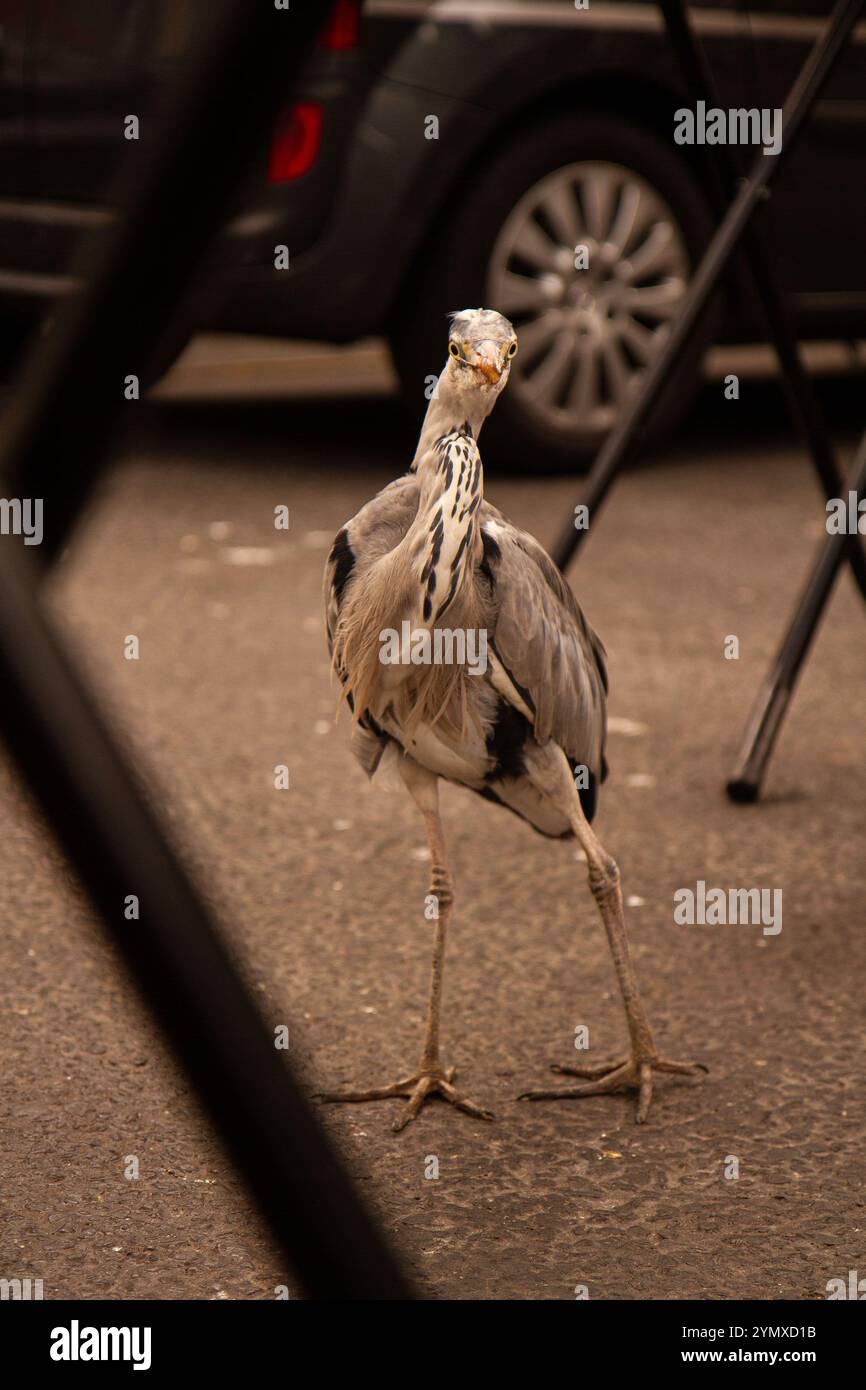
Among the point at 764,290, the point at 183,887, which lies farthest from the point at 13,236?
the point at 183,887

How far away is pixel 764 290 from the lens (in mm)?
4469

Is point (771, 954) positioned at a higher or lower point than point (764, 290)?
lower

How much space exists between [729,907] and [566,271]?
3.75 meters

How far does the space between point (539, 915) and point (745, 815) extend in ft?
2.54

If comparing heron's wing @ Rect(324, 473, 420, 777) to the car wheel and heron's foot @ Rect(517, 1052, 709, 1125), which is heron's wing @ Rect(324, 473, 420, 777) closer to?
heron's foot @ Rect(517, 1052, 709, 1125)

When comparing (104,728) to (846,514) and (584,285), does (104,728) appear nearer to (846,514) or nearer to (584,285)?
(846,514)

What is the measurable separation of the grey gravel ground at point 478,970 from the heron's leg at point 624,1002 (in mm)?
36

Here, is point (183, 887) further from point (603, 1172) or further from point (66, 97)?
point (66, 97)

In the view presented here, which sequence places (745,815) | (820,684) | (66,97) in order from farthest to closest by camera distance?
(66,97), (820,684), (745,815)

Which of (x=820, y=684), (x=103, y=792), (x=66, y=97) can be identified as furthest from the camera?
(x=66, y=97)

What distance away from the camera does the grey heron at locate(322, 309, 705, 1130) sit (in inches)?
111

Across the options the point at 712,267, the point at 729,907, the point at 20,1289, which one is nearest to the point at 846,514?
the point at 712,267
